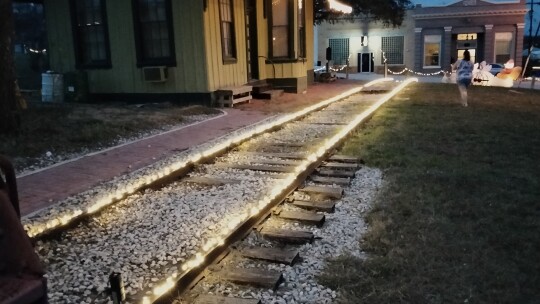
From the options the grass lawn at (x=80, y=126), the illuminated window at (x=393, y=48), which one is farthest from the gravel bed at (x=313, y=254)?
the illuminated window at (x=393, y=48)

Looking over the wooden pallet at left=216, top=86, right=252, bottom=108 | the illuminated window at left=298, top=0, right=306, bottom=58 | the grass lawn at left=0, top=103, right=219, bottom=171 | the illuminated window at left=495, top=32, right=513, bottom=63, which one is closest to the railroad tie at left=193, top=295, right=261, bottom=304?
the grass lawn at left=0, top=103, right=219, bottom=171

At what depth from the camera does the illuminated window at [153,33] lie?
1161cm

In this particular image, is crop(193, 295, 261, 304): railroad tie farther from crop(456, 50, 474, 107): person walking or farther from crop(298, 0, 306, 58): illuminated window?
crop(298, 0, 306, 58): illuminated window

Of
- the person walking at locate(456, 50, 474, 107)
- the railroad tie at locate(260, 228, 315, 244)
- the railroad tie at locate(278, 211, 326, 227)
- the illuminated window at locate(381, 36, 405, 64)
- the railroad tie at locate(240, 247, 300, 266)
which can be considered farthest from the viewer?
the illuminated window at locate(381, 36, 405, 64)

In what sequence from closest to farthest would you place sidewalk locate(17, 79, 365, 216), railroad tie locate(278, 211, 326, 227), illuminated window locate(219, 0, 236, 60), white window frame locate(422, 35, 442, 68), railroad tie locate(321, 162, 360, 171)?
railroad tie locate(278, 211, 326, 227) < sidewalk locate(17, 79, 365, 216) < railroad tie locate(321, 162, 360, 171) < illuminated window locate(219, 0, 236, 60) < white window frame locate(422, 35, 442, 68)

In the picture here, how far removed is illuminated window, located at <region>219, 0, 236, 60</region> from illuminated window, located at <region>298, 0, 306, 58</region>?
3.41 metres

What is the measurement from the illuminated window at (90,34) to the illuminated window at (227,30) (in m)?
2.85

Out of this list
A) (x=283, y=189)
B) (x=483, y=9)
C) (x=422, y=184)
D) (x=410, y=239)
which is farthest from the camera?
(x=483, y=9)

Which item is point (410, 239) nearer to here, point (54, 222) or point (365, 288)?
point (365, 288)

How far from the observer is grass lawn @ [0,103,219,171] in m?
6.84

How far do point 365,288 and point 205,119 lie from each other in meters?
7.17

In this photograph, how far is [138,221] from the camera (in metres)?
4.44

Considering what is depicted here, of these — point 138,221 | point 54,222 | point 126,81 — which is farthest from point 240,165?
point 126,81

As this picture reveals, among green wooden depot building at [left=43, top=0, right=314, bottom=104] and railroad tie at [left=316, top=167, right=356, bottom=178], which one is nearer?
railroad tie at [left=316, top=167, right=356, bottom=178]
